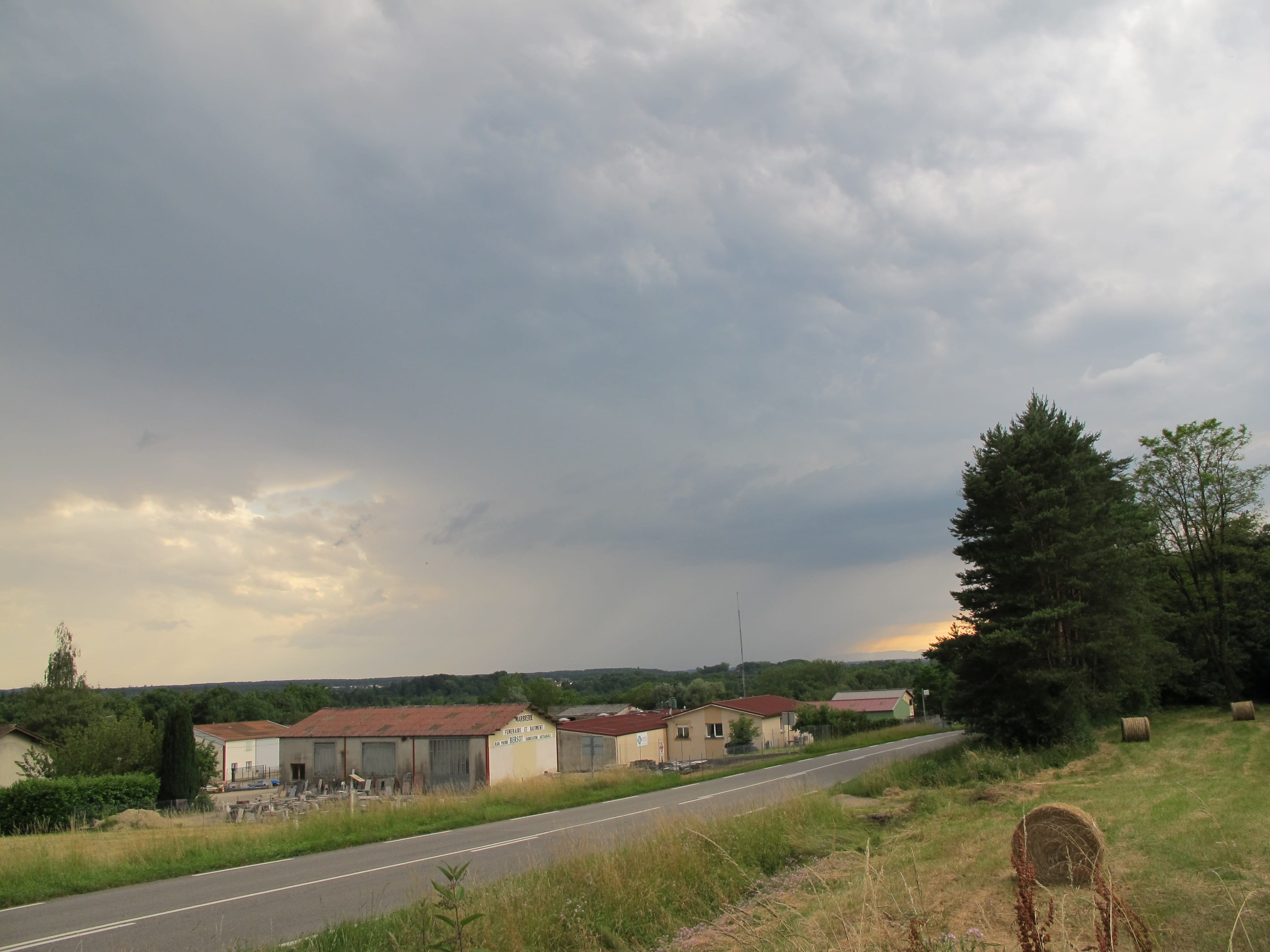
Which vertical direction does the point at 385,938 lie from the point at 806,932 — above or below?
below

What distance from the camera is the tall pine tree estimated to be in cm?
2545

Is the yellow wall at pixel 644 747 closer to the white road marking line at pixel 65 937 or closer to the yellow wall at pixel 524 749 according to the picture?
the yellow wall at pixel 524 749

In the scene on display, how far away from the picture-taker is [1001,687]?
27.2m

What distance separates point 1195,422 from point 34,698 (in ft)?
267

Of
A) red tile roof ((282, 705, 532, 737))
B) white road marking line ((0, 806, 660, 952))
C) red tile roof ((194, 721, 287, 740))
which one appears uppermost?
white road marking line ((0, 806, 660, 952))

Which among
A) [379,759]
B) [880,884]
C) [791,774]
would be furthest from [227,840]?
[379,759]

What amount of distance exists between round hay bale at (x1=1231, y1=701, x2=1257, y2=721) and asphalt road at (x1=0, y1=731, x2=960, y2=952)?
922 inches

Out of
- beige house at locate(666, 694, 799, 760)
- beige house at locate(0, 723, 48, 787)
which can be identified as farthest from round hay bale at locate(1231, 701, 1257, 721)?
beige house at locate(0, 723, 48, 787)

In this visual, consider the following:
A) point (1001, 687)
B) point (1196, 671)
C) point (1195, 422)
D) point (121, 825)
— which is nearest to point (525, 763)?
point (121, 825)

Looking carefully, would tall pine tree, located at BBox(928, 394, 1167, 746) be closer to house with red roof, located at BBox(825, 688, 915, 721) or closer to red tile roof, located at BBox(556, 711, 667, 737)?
red tile roof, located at BBox(556, 711, 667, 737)

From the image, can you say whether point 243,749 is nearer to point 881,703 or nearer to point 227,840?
point 227,840

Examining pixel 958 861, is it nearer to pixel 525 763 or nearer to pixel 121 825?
pixel 121 825

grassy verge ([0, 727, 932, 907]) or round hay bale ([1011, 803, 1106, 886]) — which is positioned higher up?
round hay bale ([1011, 803, 1106, 886])

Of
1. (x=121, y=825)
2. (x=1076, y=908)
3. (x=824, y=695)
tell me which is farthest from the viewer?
(x=824, y=695)
